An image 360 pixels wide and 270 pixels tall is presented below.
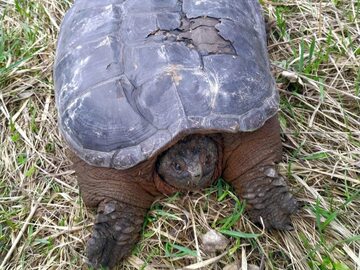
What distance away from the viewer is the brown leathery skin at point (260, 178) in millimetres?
2307

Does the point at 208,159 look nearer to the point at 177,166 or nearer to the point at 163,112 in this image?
the point at 177,166

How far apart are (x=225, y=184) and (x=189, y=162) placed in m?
0.38

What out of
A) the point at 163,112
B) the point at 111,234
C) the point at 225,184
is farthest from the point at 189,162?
the point at 111,234

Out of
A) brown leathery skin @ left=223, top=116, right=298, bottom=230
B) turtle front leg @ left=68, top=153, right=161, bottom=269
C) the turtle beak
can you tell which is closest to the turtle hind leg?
turtle front leg @ left=68, top=153, right=161, bottom=269

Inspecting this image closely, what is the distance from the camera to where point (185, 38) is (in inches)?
90.3

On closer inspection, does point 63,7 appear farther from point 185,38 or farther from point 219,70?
point 219,70

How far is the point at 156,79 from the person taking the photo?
7.06ft

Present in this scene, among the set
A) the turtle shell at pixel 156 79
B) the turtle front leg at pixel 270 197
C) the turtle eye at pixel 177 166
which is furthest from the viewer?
the turtle front leg at pixel 270 197

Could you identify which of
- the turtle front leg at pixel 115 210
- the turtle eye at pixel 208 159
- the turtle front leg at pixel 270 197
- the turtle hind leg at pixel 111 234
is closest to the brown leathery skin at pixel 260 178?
the turtle front leg at pixel 270 197

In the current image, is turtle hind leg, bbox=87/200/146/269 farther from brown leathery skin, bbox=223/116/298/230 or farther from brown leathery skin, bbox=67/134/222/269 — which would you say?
brown leathery skin, bbox=223/116/298/230

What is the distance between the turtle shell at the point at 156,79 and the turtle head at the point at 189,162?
0.46ft

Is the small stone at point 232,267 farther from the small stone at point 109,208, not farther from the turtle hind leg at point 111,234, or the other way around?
the small stone at point 109,208

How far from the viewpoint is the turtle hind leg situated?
2.25m

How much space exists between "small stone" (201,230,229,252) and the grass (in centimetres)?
3
